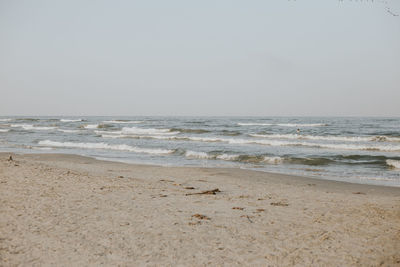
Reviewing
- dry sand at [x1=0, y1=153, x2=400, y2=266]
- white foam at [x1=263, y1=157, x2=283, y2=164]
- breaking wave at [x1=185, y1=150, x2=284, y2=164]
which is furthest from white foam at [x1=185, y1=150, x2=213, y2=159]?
dry sand at [x1=0, y1=153, x2=400, y2=266]

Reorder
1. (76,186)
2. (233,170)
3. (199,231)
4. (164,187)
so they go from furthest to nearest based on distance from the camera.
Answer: (233,170)
(164,187)
(76,186)
(199,231)

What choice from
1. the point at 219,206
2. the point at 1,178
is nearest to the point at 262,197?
the point at 219,206

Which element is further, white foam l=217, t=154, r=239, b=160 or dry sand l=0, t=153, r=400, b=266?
white foam l=217, t=154, r=239, b=160

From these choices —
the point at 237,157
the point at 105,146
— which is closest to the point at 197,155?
the point at 237,157

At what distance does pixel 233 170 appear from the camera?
1316 centimetres

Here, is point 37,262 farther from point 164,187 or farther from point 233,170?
point 233,170

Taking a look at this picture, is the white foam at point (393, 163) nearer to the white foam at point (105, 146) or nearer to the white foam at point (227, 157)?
the white foam at point (227, 157)

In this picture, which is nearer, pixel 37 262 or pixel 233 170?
pixel 37 262

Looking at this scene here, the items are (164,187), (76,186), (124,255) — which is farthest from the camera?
(164,187)

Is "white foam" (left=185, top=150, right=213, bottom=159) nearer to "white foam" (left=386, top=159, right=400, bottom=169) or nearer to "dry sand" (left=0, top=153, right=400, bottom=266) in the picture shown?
"white foam" (left=386, top=159, right=400, bottom=169)

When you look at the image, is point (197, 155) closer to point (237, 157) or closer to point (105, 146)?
point (237, 157)

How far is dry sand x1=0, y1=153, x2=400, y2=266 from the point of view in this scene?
13.6 feet

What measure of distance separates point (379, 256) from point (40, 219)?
4907 millimetres

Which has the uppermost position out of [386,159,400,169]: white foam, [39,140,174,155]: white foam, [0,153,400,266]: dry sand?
[0,153,400,266]: dry sand
